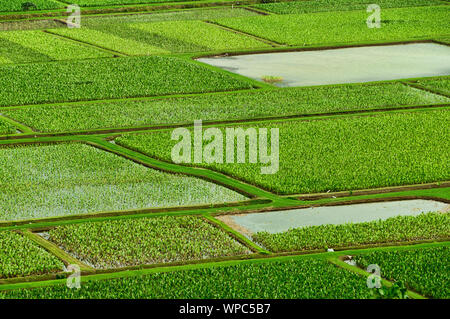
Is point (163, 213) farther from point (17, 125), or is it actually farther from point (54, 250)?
point (17, 125)

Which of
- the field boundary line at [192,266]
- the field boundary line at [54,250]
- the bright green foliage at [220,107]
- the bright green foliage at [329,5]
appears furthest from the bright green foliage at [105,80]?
the bright green foliage at [329,5]

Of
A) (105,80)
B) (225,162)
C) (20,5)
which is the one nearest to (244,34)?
(105,80)

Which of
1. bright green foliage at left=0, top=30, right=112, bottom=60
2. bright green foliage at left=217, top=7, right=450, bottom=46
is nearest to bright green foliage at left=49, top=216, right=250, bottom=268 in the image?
bright green foliage at left=0, top=30, right=112, bottom=60

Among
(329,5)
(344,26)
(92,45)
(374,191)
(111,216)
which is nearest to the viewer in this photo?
(111,216)

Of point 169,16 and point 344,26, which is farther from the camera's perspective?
point 169,16

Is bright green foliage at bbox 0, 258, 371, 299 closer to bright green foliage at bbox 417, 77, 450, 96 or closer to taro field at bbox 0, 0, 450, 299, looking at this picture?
taro field at bbox 0, 0, 450, 299
